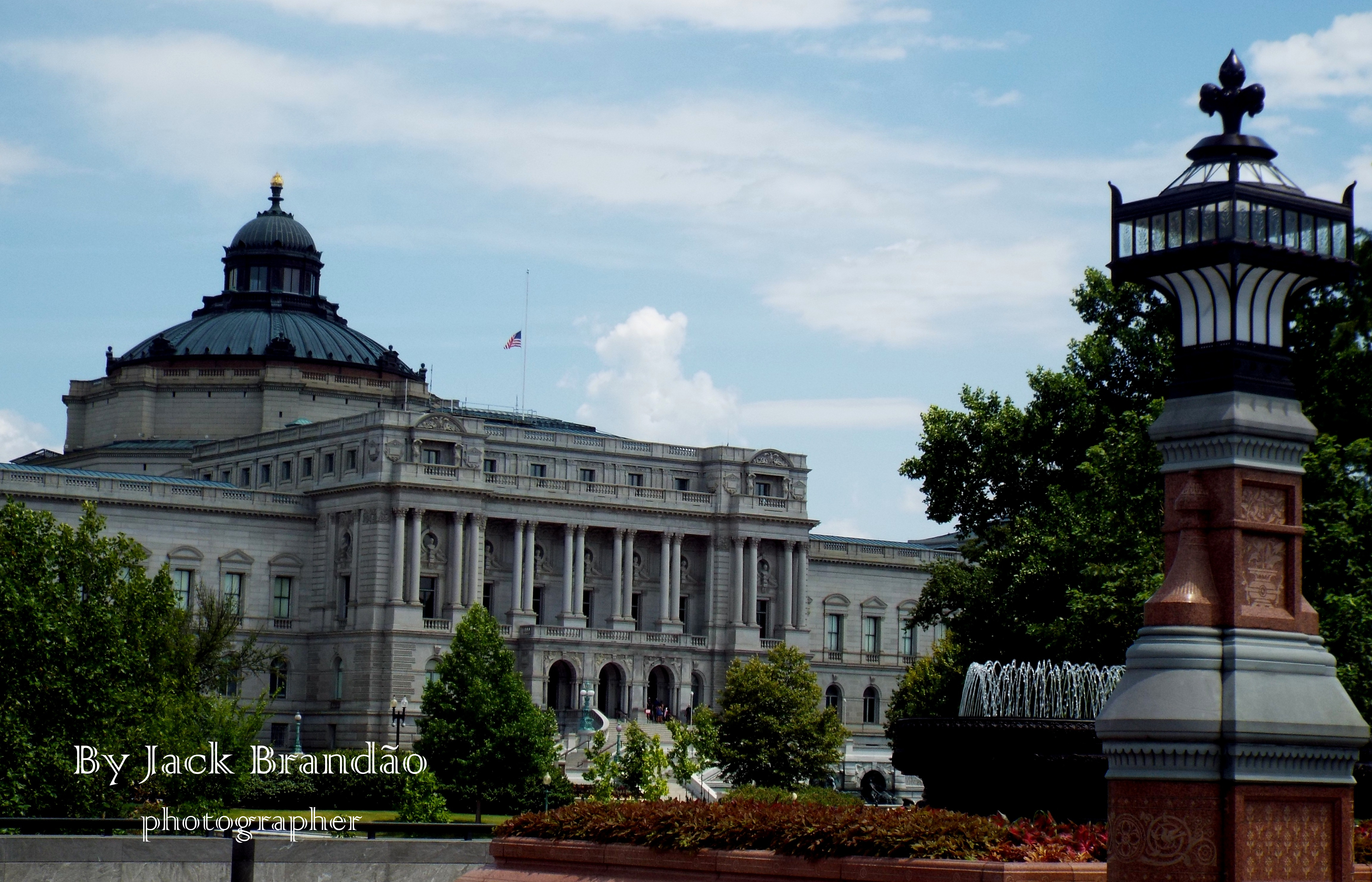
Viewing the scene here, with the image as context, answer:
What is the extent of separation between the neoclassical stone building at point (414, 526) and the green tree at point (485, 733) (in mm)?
26428

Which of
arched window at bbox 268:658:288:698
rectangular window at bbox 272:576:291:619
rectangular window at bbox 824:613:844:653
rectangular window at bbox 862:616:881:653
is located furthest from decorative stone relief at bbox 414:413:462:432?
rectangular window at bbox 862:616:881:653

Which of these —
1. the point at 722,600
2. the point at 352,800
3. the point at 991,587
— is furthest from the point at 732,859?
the point at 722,600

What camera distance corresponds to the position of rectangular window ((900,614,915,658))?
132 m

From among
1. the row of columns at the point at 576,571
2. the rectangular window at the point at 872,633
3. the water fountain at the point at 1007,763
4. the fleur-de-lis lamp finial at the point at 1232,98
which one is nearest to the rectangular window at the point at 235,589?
the row of columns at the point at 576,571

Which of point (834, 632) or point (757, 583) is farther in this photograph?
point (834, 632)

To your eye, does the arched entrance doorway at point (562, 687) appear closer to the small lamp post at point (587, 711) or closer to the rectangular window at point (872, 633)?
the small lamp post at point (587, 711)

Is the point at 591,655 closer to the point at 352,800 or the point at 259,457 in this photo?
the point at 259,457

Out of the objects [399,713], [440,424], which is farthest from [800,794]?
[440,424]

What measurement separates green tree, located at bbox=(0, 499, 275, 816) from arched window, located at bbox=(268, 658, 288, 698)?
55524mm

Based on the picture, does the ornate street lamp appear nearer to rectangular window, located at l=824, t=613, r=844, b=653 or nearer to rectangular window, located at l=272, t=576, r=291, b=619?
rectangular window, located at l=272, t=576, r=291, b=619

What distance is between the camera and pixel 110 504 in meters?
106

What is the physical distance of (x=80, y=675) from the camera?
42.7m

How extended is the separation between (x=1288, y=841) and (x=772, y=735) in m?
74.4

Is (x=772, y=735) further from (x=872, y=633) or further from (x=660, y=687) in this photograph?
(x=872, y=633)
